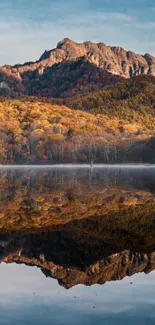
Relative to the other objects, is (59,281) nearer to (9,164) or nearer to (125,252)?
(125,252)

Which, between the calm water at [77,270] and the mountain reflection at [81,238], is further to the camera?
the mountain reflection at [81,238]

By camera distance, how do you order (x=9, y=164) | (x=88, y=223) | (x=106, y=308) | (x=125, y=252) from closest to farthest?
(x=106, y=308), (x=125, y=252), (x=88, y=223), (x=9, y=164)

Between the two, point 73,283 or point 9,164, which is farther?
point 9,164

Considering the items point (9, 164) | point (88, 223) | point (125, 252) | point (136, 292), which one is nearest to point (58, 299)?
point (136, 292)

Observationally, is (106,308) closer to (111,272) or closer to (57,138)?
(111,272)

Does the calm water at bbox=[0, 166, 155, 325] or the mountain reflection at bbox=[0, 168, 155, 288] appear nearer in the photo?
the calm water at bbox=[0, 166, 155, 325]

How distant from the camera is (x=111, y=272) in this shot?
15195 millimetres

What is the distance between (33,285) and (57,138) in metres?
181

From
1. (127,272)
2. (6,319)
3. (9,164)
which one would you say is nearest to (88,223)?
(127,272)

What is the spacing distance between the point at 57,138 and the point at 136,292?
181706 mm

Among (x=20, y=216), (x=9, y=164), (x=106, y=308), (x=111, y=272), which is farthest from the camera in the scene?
(x=9, y=164)

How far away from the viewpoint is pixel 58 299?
1291cm

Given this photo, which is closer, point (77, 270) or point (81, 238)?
point (77, 270)

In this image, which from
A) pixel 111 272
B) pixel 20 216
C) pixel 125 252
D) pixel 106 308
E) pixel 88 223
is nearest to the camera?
pixel 106 308
